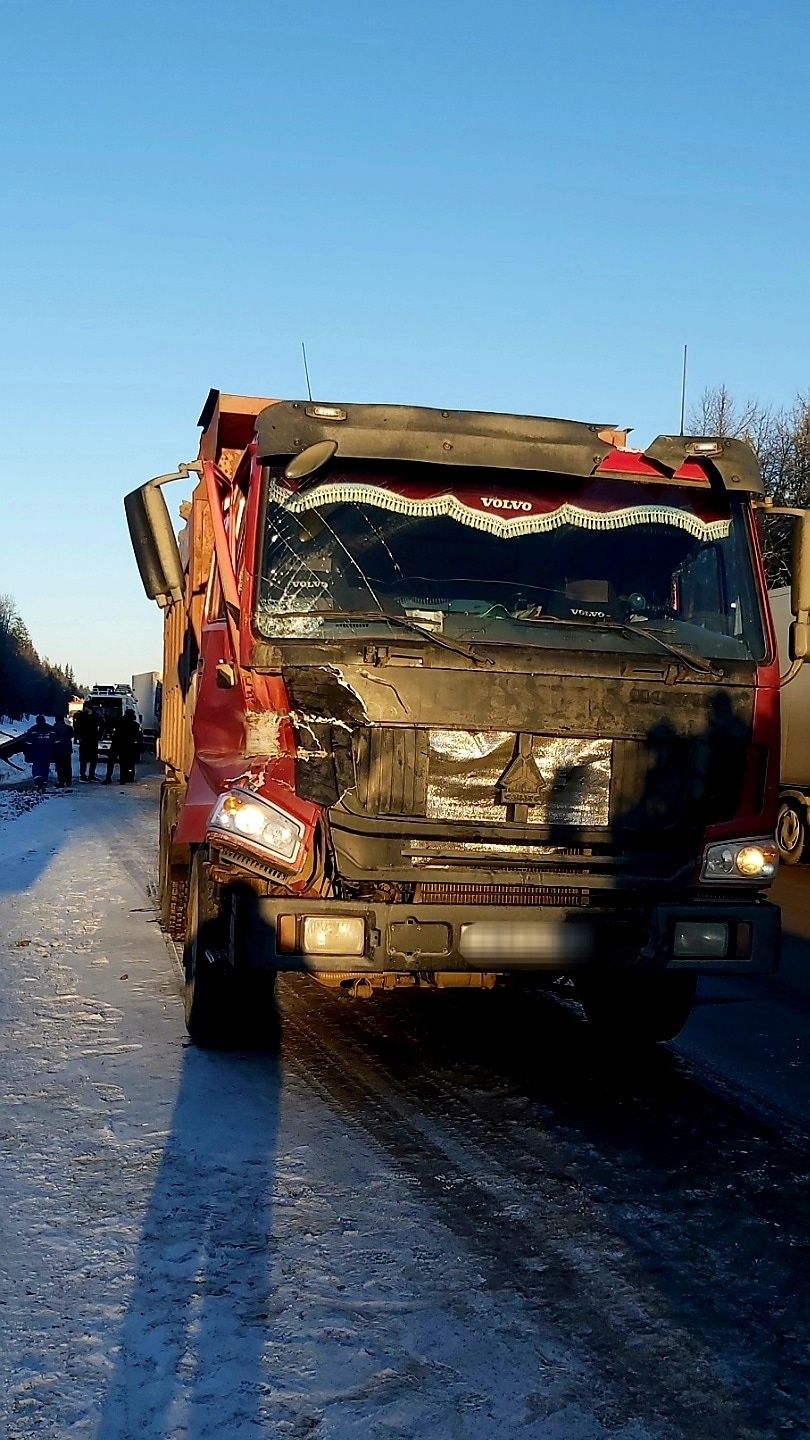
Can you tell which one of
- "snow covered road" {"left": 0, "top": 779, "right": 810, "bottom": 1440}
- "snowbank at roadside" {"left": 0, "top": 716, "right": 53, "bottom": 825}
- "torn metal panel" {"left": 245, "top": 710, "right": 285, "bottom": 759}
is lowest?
"snow covered road" {"left": 0, "top": 779, "right": 810, "bottom": 1440}

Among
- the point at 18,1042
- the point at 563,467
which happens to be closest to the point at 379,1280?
the point at 18,1042

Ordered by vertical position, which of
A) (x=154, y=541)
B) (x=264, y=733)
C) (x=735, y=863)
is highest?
(x=154, y=541)

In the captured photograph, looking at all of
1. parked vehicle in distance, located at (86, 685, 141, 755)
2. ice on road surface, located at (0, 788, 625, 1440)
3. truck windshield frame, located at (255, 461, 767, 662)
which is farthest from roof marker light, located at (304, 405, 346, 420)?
parked vehicle in distance, located at (86, 685, 141, 755)

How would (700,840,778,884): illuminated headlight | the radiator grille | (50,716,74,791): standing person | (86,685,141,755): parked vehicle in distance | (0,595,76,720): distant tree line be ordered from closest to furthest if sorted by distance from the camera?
the radiator grille < (700,840,778,884): illuminated headlight < (50,716,74,791): standing person < (86,685,141,755): parked vehicle in distance < (0,595,76,720): distant tree line

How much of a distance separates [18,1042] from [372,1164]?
7.45 feet

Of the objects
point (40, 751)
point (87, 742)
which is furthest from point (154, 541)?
point (87, 742)

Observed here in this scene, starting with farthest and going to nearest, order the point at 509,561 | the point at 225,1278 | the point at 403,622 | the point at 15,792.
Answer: the point at 15,792 → the point at 509,561 → the point at 403,622 → the point at 225,1278

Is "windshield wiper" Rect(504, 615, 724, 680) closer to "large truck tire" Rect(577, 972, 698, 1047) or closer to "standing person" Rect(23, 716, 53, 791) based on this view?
"large truck tire" Rect(577, 972, 698, 1047)

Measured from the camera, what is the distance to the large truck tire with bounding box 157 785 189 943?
7.53 meters

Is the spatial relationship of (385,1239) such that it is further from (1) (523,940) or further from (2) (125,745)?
(2) (125,745)

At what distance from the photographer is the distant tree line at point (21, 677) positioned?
422 ft

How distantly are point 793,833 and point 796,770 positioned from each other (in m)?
0.93

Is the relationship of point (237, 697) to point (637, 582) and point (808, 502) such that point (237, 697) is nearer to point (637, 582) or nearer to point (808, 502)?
point (637, 582)

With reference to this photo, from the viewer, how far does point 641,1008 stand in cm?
622
